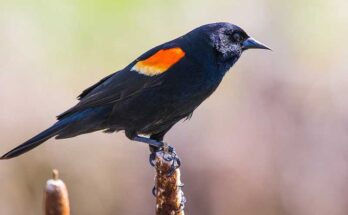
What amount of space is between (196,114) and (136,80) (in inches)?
112

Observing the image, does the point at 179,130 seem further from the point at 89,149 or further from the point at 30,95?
the point at 30,95

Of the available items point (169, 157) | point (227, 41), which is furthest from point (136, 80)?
point (169, 157)

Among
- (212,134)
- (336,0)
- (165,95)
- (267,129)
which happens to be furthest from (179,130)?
(165,95)

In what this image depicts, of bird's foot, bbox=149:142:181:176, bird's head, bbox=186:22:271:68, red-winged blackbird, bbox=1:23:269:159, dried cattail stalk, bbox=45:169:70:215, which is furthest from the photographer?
bird's head, bbox=186:22:271:68

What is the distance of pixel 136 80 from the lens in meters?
4.47

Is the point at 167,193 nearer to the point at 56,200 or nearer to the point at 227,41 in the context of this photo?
the point at 56,200

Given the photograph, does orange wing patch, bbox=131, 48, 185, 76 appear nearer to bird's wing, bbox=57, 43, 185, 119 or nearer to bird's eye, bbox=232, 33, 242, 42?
bird's wing, bbox=57, 43, 185, 119

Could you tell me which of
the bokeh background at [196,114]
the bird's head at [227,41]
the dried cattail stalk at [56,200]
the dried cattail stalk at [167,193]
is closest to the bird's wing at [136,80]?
the bird's head at [227,41]

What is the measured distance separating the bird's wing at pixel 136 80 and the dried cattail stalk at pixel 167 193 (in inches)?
39.7

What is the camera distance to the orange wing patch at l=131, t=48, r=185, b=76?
14.4 feet

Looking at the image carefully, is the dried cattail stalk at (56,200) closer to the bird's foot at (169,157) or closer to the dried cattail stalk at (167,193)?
the dried cattail stalk at (167,193)

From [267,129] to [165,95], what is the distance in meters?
3.19

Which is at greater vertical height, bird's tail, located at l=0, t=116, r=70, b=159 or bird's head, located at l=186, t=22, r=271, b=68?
bird's head, located at l=186, t=22, r=271, b=68

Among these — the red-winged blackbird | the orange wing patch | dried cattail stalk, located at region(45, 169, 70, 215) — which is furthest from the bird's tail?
dried cattail stalk, located at region(45, 169, 70, 215)
